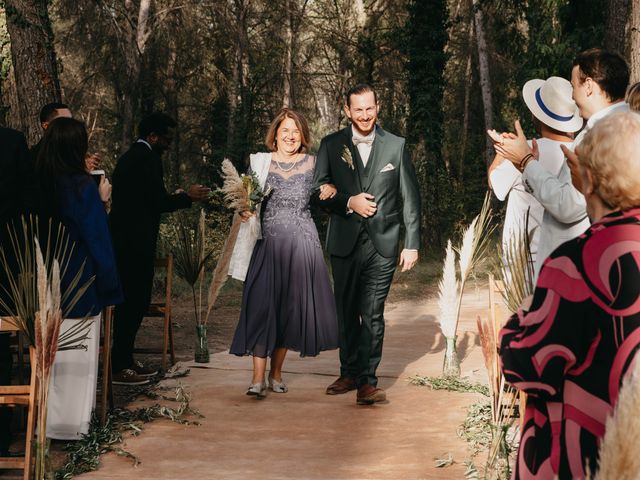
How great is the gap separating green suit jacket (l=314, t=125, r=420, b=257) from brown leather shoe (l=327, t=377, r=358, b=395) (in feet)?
3.51

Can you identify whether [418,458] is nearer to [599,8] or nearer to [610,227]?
[610,227]

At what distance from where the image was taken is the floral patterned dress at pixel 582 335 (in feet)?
8.25

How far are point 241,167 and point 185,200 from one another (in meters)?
18.0

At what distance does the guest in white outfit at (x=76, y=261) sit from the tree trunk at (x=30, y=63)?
3173mm

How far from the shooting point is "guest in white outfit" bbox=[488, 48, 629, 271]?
4242mm

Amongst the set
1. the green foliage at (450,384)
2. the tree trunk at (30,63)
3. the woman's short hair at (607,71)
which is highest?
the tree trunk at (30,63)

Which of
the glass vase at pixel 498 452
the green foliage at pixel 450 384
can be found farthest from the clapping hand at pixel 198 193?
the glass vase at pixel 498 452

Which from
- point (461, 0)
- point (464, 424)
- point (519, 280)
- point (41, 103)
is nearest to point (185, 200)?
point (41, 103)

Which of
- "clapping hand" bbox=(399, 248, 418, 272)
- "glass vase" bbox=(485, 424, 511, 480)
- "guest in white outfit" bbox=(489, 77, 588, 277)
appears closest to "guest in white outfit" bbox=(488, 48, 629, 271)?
"guest in white outfit" bbox=(489, 77, 588, 277)

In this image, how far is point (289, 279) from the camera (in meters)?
7.49

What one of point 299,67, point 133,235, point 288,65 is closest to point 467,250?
point 133,235

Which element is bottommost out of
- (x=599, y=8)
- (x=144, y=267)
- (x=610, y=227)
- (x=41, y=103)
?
(x=144, y=267)

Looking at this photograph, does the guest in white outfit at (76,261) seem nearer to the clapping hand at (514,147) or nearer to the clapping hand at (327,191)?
the clapping hand at (327,191)

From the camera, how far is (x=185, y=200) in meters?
8.12
